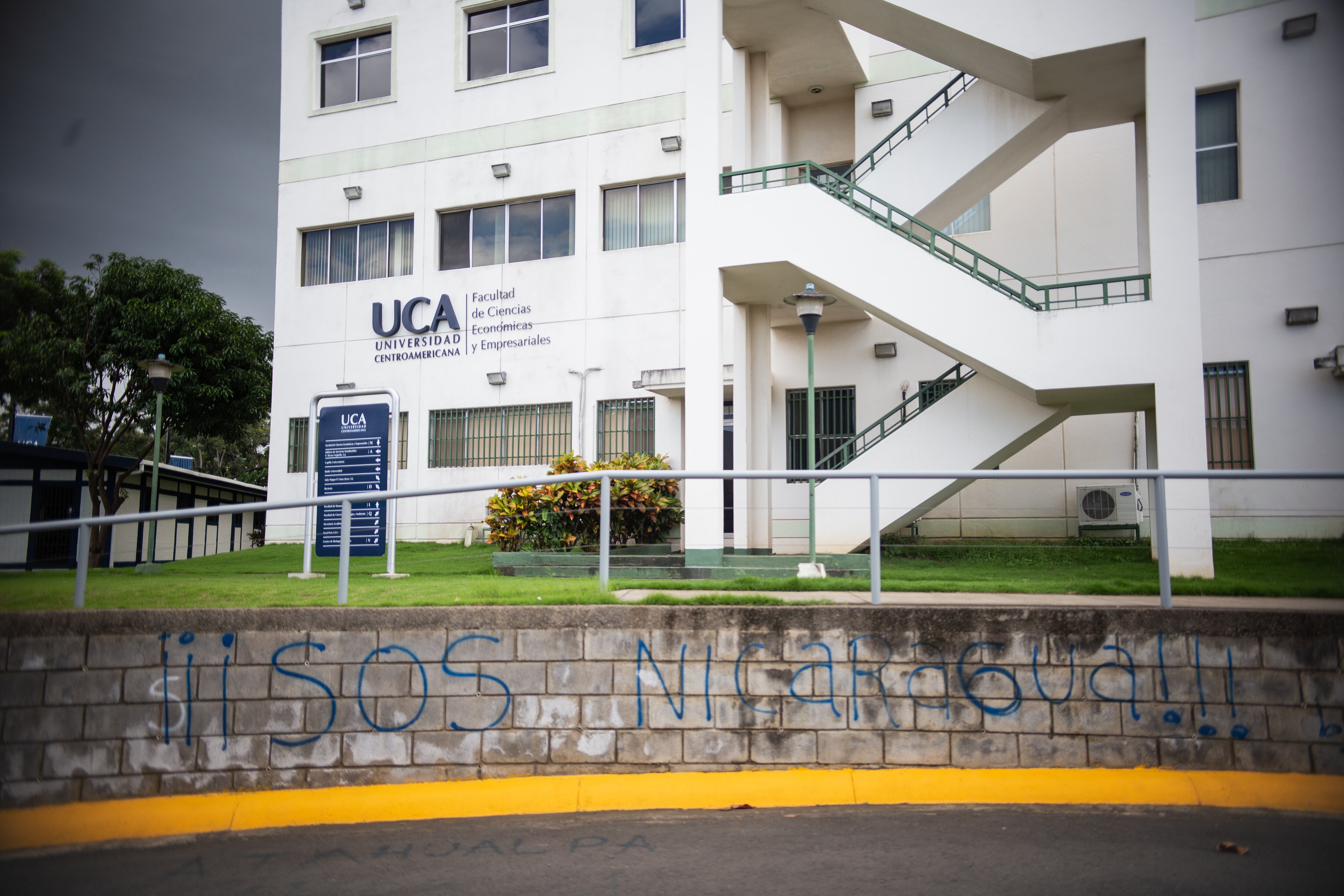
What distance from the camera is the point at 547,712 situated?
6266mm

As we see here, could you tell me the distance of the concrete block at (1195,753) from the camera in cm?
589

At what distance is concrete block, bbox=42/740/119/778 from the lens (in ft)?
21.3

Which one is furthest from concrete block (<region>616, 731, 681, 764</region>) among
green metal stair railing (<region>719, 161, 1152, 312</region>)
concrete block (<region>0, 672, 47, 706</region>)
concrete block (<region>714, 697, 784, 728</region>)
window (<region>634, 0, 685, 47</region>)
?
window (<region>634, 0, 685, 47</region>)

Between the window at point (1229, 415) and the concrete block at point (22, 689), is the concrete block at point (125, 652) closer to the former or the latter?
the concrete block at point (22, 689)

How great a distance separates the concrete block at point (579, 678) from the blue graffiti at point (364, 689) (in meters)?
0.89

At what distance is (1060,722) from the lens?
236 inches

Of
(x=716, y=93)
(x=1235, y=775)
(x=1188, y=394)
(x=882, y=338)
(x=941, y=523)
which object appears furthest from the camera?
(x=882, y=338)

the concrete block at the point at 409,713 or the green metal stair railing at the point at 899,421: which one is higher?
the green metal stair railing at the point at 899,421

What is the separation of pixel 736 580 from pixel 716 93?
22.7 ft

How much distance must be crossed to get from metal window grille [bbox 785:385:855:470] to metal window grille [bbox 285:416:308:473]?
419 inches

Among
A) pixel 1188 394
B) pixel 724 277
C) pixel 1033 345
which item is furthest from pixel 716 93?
pixel 1188 394

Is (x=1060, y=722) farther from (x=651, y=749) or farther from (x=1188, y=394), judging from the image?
(x=1188, y=394)

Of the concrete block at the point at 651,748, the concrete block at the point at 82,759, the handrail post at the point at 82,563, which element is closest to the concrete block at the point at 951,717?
the concrete block at the point at 651,748

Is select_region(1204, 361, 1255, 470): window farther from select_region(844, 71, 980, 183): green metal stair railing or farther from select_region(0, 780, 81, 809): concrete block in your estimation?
select_region(0, 780, 81, 809): concrete block
